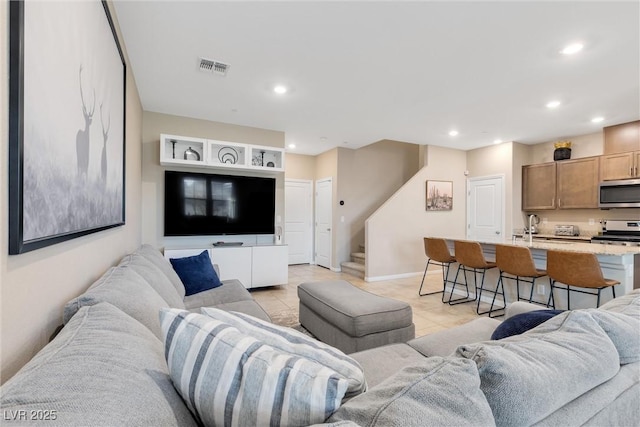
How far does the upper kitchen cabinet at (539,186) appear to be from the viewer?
17.2ft

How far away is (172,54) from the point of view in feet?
8.45

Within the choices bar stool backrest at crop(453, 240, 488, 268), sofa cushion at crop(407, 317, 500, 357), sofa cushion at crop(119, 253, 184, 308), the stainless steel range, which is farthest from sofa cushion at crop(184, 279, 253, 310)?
the stainless steel range

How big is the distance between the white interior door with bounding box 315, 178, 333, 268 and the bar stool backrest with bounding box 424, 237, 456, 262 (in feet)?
8.28

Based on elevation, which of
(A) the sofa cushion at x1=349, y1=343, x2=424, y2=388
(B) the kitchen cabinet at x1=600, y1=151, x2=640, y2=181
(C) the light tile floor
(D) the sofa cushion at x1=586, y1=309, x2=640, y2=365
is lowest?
(C) the light tile floor

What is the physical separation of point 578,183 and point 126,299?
649 centimetres

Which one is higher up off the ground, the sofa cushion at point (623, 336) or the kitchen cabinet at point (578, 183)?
the kitchen cabinet at point (578, 183)

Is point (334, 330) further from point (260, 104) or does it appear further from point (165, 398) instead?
point (260, 104)

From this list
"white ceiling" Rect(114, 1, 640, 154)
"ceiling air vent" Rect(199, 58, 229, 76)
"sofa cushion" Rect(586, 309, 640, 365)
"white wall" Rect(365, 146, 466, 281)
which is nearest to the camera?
"sofa cushion" Rect(586, 309, 640, 365)

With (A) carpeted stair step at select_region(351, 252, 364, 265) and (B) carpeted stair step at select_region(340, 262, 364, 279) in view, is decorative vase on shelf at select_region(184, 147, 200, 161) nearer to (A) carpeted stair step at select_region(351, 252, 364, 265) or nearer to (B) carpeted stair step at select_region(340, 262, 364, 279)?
(B) carpeted stair step at select_region(340, 262, 364, 279)

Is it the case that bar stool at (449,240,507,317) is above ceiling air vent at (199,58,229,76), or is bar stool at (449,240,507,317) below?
below

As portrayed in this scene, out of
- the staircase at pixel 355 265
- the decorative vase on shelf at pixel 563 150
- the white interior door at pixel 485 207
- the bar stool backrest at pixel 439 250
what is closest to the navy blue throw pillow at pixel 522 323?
the bar stool backrest at pixel 439 250

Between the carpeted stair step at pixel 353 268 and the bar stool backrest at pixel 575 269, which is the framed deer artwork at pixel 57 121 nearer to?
the bar stool backrest at pixel 575 269

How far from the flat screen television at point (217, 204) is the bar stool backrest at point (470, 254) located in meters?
2.77

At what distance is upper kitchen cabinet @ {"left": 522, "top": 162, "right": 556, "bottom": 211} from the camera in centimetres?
525
